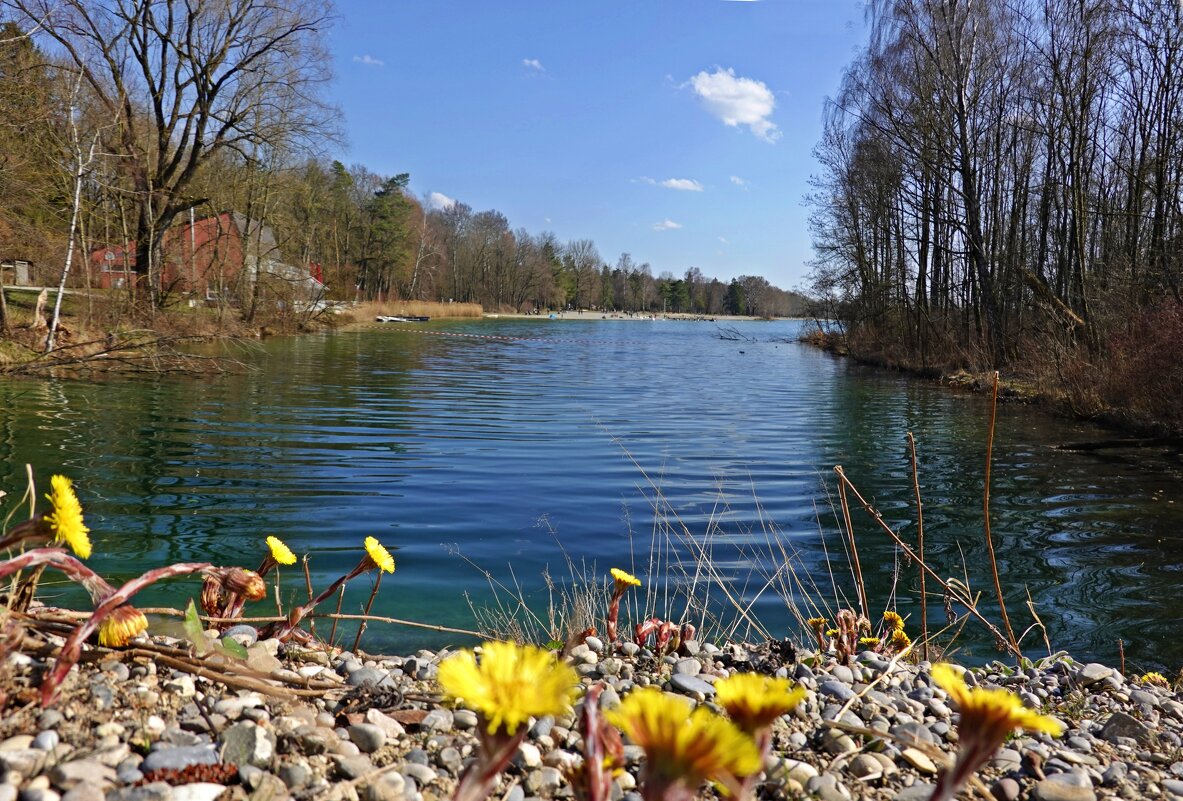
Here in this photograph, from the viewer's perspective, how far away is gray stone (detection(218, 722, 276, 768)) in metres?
1.81

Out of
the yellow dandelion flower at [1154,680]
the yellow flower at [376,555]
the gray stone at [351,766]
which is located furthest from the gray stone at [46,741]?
the yellow dandelion flower at [1154,680]

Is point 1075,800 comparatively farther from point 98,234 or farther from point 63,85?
point 98,234

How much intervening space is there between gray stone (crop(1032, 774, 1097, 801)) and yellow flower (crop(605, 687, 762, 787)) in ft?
6.36

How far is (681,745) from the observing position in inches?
27.4

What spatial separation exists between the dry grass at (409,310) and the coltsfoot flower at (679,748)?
161 ft

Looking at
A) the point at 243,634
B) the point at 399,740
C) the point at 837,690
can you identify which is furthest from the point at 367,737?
the point at 837,690

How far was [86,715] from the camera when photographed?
190 cm

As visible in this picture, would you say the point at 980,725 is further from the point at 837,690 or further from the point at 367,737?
the point at 837,690

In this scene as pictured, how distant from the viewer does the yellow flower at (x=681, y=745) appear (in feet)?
2.22

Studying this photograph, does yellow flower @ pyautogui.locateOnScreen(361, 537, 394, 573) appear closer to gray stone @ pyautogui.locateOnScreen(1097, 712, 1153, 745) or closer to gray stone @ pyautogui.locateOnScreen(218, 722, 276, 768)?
gray stone @ pyautogui.locateOnScreen(218, 722, 276, 768)

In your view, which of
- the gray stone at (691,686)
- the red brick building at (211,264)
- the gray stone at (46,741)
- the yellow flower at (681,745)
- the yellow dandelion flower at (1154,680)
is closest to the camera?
the yellow flower at (681,745)

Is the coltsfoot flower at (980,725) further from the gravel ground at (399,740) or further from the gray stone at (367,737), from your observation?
the gray stone at (367,737)

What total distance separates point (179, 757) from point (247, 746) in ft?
0.45

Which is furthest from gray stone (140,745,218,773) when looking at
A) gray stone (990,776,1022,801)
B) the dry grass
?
the dry grass
